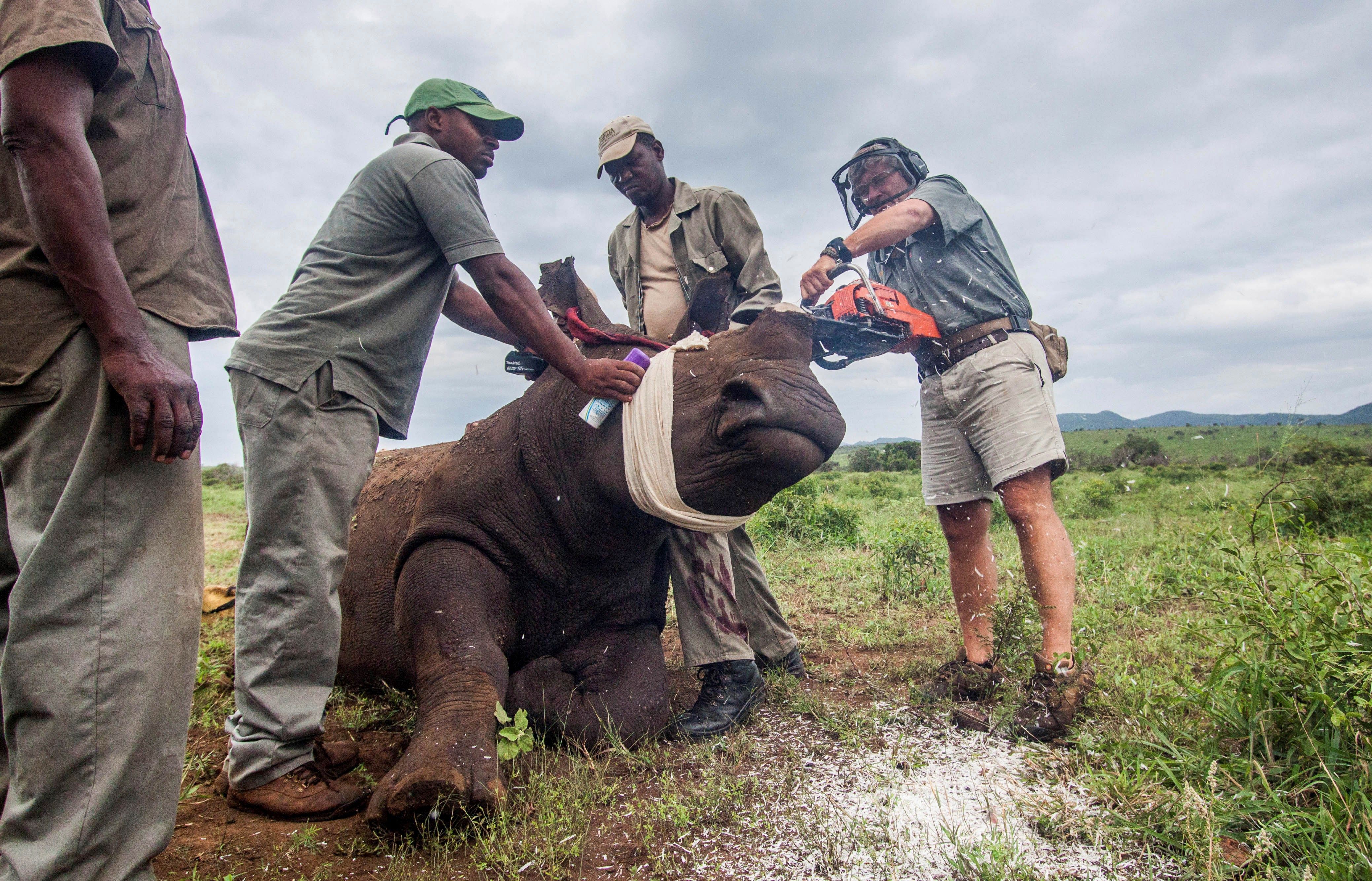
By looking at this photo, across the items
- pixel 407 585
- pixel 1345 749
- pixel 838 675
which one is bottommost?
pixel 838 675

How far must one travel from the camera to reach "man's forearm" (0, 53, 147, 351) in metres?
1.58

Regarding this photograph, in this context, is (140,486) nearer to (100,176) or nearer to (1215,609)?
(100,176)

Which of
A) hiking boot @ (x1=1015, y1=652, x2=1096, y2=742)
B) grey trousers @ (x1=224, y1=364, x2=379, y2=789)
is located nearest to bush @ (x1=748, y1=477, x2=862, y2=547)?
hiking boot @ (x1=1015, y1=652, x2=1096, y2=742)

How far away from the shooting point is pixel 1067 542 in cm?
308

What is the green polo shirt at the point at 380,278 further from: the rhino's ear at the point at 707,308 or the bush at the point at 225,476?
the bush at the point at 225,476

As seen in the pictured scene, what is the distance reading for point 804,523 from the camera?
26.3 ft

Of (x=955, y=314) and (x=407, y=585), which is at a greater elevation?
(x=955, y=314)

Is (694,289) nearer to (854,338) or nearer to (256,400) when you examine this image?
A: (854,338)

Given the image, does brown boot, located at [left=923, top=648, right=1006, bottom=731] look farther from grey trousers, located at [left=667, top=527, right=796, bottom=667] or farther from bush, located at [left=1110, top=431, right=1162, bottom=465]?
bush, located at [left=1110, top=431, right=1162, bottom=465]

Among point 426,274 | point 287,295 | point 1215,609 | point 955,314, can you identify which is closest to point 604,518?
point 426,274

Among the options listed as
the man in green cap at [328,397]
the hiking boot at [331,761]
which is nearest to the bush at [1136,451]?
the man in green cap at [328,397]

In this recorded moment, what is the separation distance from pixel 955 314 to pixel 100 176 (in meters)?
3.00

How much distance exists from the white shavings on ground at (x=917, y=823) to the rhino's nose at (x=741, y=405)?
3.63 feet

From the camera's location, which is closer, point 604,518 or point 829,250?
point 604,518
